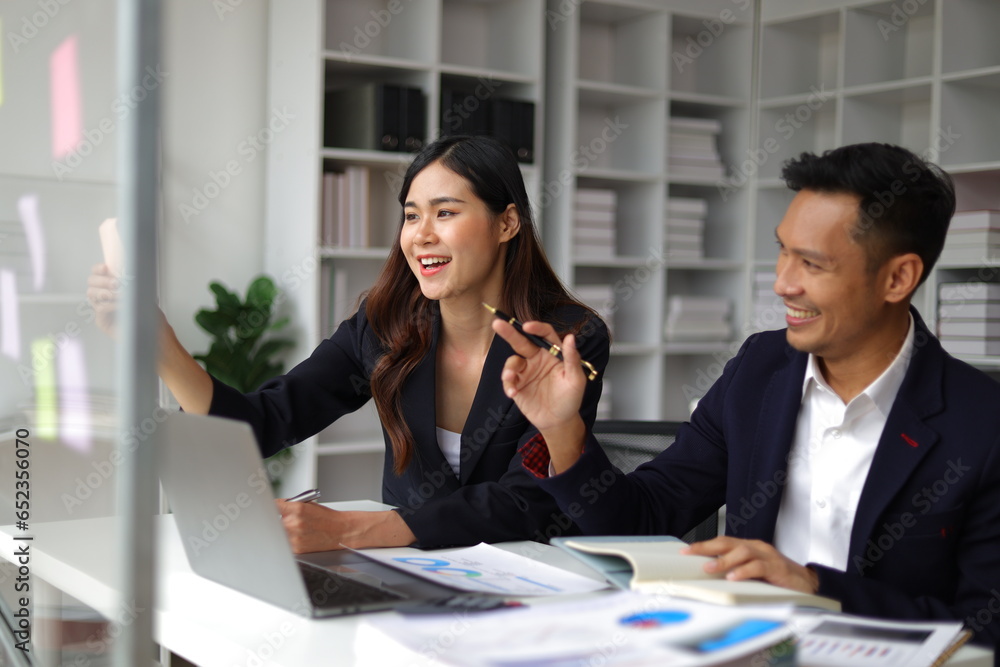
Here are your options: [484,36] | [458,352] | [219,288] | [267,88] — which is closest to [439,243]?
[458,352]

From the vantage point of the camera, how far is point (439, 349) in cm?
207

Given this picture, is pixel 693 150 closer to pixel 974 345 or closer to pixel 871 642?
pixel 974 345

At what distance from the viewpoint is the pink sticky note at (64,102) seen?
187 centimetres

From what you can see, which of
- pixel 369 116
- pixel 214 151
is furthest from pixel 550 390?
pixel 214 151

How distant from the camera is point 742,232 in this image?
4836 mm

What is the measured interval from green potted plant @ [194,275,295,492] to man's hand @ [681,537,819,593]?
2709mm

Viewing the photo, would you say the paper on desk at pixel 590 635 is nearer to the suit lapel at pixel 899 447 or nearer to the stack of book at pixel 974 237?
the suit lapel at pixel 899 447

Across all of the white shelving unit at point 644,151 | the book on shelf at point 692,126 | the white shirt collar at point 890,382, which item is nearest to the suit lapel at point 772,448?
the white shirt collar at point 890,382

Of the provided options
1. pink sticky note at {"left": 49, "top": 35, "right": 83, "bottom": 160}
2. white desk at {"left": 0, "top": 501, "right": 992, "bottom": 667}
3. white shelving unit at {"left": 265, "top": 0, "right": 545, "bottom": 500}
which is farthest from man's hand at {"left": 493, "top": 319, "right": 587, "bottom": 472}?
white shelving unit at {"left": 265, "top": 0, "right": 545, "bottom": 500}

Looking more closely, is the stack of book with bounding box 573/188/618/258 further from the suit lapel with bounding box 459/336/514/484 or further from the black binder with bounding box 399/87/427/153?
the suit lapel with bounding box 459/336/514/484

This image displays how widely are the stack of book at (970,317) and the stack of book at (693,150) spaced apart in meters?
1.23

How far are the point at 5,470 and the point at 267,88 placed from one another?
8.98ft

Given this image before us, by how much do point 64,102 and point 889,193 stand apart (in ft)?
5.26

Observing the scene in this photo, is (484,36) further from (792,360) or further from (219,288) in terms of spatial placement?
(792,360)
